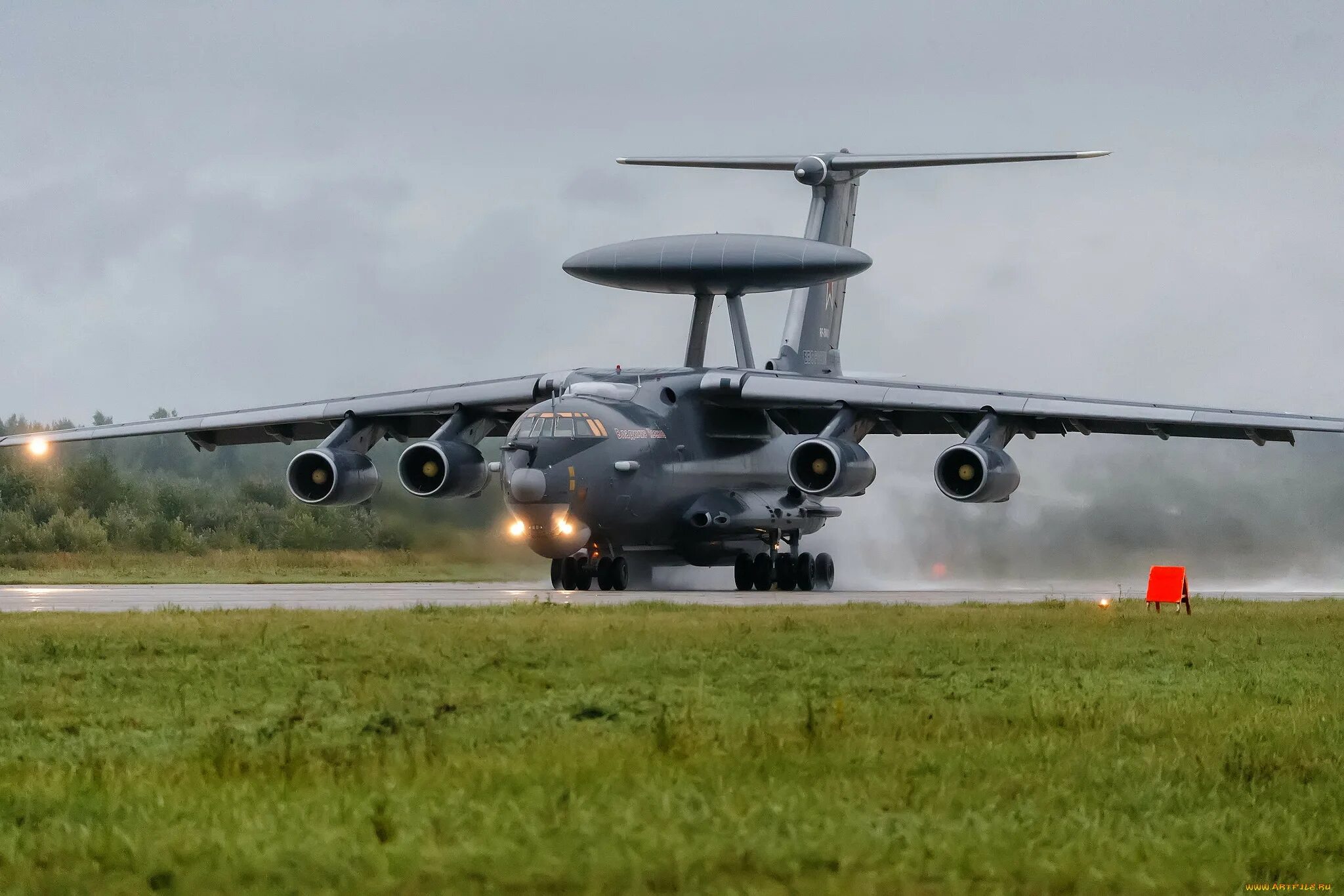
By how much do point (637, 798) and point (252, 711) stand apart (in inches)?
154

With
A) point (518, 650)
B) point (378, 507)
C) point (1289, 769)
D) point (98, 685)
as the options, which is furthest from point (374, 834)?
point (378, 507)

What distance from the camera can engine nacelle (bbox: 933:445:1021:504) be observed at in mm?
27312

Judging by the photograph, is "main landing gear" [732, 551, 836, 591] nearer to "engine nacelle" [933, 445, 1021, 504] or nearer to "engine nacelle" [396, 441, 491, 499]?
"engine nacelle" [933, 445, 1021, 504]

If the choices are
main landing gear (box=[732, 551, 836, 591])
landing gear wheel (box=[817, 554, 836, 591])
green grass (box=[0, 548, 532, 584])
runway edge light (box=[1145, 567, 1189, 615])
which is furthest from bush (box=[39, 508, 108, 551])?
runway edge light (box=[1145, 567, 1189, 615])

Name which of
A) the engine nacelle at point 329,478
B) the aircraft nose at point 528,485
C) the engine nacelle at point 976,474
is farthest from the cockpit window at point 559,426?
the engine nacelle at point 976,474

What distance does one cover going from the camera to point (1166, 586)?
22672 mm

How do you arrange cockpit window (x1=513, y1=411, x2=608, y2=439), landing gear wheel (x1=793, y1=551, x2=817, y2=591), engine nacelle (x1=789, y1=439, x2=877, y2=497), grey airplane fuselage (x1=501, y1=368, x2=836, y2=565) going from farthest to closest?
1. landing gear wheel (x1=793, y1=551, x2=817, y2=591)
2. engine nacelle (x1=789, y1=439, x2=877, y2=497)
3. cockpit window (x1=513, y1=411, x2=608, y2=439)
4. grey airplane fuselage (x1=501, y1=368, x2=836, y2=565)

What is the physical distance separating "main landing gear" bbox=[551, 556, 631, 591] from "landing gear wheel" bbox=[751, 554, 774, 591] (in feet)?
11.8

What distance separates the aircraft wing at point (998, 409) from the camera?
94.1 ft

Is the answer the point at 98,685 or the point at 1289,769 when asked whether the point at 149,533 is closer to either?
the point at 98,685

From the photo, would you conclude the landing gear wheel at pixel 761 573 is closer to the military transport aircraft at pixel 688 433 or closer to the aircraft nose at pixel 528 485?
the military transport aircraft at pixel 688 433

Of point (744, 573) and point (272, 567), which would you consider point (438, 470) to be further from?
point (272, 567)

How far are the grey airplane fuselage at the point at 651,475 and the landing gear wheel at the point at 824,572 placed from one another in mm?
624

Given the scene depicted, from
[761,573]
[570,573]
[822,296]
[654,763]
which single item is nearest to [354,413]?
[570,573]
